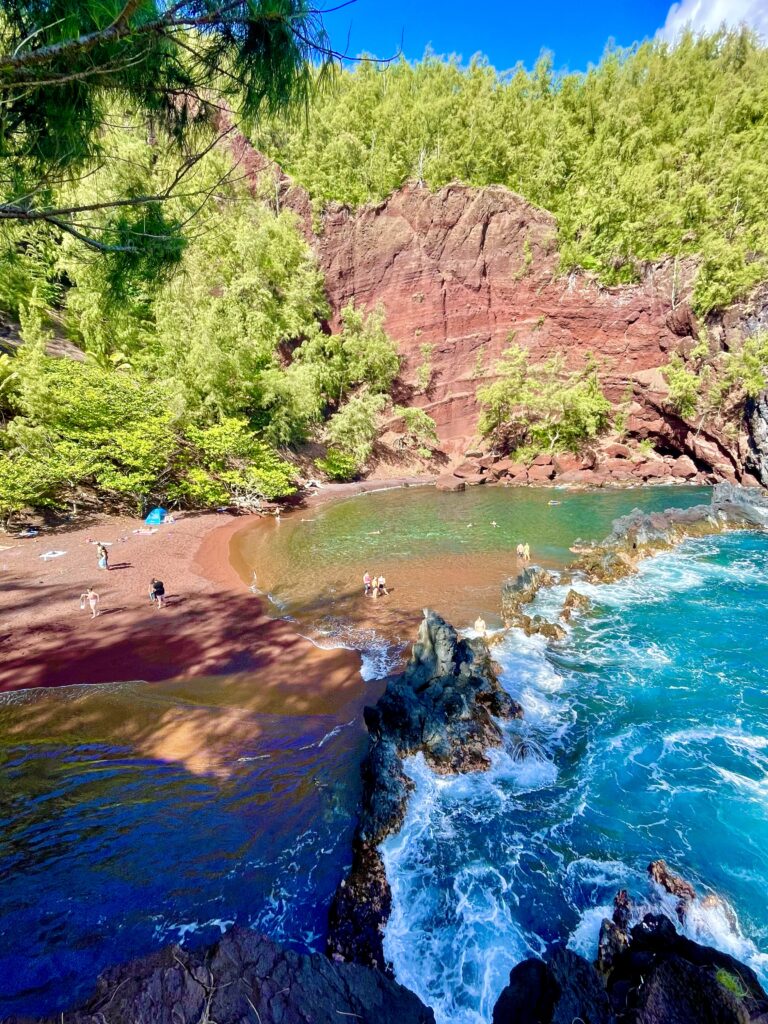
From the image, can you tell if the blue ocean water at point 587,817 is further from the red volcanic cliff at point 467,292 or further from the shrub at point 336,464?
the red volcanic cliff at point 467,292

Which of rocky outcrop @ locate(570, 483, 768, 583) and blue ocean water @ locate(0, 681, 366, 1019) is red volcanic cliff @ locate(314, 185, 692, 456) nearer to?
rocky outcrop @ locate(570, 483, 768, 583)

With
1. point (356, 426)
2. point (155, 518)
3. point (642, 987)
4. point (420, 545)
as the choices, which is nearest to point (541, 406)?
point (356, 426)

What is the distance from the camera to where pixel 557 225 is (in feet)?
127

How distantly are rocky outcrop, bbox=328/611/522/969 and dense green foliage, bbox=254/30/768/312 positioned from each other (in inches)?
1468

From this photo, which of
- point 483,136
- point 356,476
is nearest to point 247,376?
point 356,476

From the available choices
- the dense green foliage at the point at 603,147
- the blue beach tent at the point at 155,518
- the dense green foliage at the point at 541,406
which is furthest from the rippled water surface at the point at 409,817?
the dense green foliage at the point at 603,147

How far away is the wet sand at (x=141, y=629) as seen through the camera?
10.2 m

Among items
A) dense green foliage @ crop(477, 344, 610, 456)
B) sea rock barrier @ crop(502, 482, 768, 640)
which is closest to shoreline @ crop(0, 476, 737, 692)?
sea rock barrier @ crop(502, 482, 768, 640)

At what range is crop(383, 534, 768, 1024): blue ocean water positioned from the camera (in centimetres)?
530

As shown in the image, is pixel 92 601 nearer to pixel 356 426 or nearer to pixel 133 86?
pixel 133 86

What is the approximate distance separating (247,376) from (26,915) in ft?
87.7

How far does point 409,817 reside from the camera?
6.87 metres

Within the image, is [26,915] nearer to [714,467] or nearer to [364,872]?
[364,872]

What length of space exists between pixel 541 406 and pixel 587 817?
3306cm
